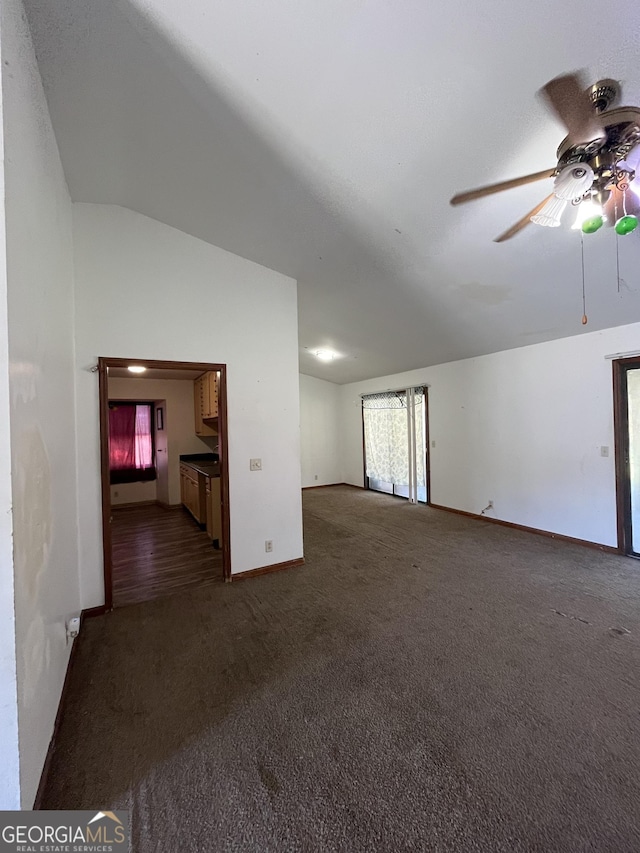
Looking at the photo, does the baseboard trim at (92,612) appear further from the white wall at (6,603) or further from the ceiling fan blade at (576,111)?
the ceiling fan blade at (576,111)

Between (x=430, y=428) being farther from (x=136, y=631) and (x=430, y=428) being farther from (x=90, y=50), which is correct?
(x=90, y=50)

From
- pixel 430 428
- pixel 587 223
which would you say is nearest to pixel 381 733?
pixel 587 223

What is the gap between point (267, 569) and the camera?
11.0ft

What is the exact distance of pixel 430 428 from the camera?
19.3ft

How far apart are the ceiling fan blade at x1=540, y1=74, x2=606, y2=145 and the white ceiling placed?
0.10 m

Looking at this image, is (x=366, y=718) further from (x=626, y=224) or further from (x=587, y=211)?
(x=587, y=211)

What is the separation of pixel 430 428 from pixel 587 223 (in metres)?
4.40

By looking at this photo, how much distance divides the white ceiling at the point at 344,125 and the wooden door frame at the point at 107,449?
3.91 ft

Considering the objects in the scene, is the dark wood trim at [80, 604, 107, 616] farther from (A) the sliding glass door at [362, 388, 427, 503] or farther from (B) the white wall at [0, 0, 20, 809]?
(A) the sliding glass door at [362, 388, 427, 503]

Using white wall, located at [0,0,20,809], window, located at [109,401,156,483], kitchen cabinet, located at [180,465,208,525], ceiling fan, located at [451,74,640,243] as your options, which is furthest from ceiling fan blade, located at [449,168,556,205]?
window, located at [109,401,156,483]

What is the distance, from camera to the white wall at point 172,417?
595cm

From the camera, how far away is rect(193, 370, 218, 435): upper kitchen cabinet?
461cm

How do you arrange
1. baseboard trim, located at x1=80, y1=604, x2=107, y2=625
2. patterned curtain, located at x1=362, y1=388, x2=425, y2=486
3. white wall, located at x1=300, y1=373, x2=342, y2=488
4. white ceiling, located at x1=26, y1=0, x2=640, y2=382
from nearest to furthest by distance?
1. white ceiling, located at x1=26, y1=0, x2=640, y2=382
2. baseboard trim, located at x1=80, y1=604, x2=107, y2=625
3. patterned curtain, located at x1=362, y1=388, x2=425, y2=486
4. white wall, located at x1=300, y1=373, x2=342, y2=488

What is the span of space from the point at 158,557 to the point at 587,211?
15.1ft
